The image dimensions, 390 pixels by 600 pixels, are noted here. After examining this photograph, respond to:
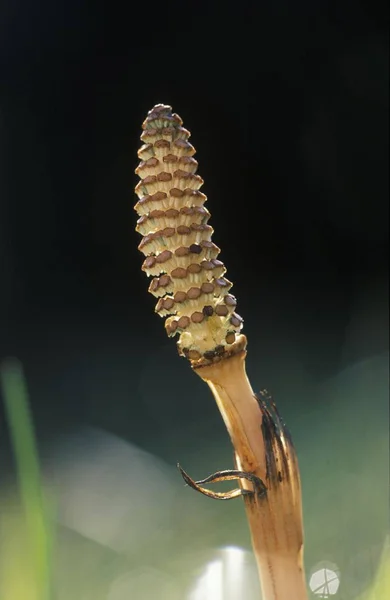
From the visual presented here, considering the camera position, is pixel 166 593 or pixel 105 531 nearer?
pixel 166 593

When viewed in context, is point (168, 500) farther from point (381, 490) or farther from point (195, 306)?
point (195, 306)

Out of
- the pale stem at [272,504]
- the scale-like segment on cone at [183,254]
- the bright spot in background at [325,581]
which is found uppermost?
the scale-like segment on cone at [183,254]

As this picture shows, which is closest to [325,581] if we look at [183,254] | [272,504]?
[272,504]

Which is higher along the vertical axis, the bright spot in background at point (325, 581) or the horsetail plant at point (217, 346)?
the horsetail plant at point (217, 346)

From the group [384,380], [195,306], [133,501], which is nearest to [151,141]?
[195,306]

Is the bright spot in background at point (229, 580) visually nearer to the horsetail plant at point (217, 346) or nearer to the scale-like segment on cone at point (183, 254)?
the horsetail plant at point (217, 346)

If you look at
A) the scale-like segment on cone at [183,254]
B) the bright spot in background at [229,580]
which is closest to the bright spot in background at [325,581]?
the bright spot in background at [229,580]

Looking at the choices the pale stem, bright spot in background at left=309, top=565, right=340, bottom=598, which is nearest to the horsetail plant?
the pale stem
